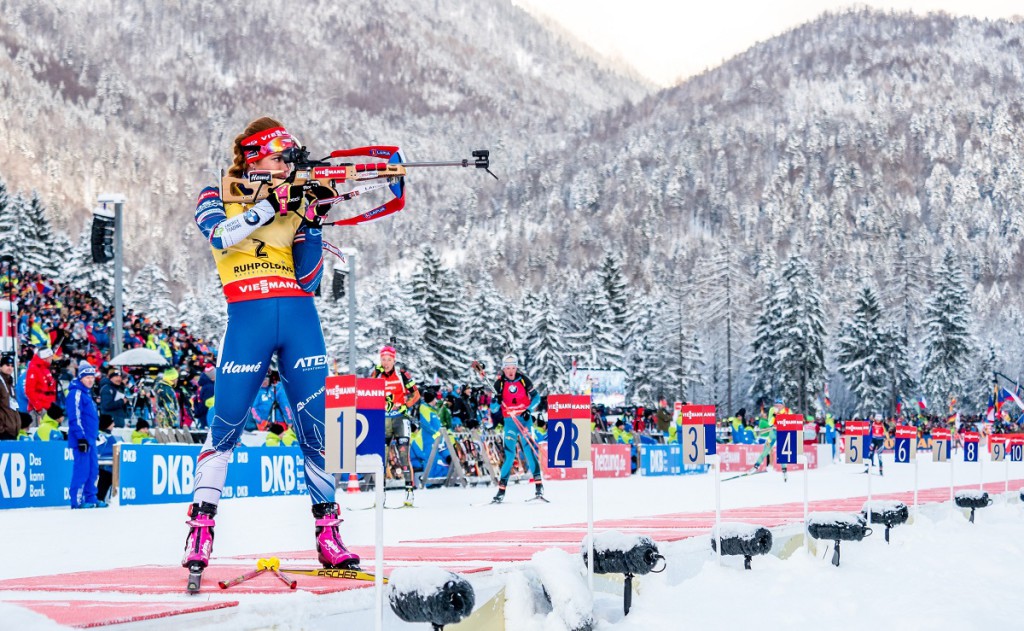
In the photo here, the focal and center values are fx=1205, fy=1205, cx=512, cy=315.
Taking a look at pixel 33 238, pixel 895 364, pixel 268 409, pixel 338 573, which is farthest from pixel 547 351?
pixel 338 573

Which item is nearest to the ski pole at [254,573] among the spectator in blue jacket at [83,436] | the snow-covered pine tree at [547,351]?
the spectator in blue jacket at [83,436]

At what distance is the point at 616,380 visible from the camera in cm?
7675

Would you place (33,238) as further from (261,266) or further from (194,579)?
(194,579)

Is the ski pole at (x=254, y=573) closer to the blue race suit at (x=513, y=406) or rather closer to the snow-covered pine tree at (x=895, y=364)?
the blue race suit at (x=513, y=406)

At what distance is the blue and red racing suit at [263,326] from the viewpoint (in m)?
6.13

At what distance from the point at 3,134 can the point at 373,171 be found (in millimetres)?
186171

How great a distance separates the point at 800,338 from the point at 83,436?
278 feet

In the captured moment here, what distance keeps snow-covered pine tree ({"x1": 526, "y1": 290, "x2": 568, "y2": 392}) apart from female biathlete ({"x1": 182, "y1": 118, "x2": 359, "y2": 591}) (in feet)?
258

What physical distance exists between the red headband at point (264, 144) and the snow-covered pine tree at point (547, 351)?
7849 centimetres

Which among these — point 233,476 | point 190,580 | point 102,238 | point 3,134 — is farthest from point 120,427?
point 3,134

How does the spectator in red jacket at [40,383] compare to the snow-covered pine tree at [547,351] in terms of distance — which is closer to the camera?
the spectator in red jacket at [40,383]

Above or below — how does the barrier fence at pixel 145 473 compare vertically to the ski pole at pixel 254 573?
below

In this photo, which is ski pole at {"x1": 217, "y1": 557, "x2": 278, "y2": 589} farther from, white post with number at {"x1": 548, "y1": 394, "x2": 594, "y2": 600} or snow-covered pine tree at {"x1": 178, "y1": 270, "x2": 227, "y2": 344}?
snow-covered pine tree at {"x1": 178, "y1": 270, "x2": 227, "y2": 344}

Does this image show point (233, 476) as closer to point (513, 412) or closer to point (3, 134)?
point (513, 412)
